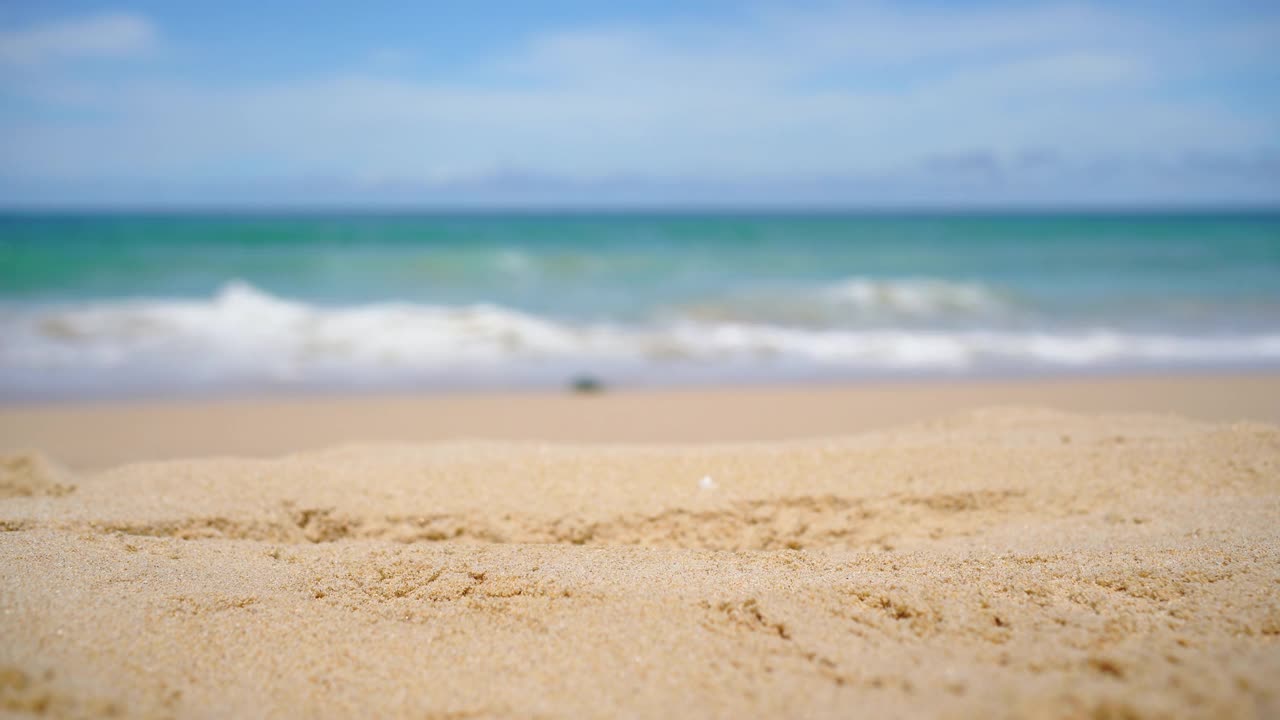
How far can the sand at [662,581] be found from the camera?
6.64 ft

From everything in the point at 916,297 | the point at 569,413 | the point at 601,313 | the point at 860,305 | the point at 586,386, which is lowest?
the point at 569,413

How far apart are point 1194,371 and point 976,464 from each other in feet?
22.0

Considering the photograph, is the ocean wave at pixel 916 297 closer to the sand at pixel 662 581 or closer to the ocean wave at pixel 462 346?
the ocean wave at pixel 462 346

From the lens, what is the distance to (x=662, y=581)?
265 cm

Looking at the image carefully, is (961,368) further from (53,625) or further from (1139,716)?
(53,625)

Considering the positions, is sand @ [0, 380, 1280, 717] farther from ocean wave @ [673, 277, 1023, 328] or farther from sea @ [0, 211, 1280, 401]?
ocean wave @ [673, 277, 1023, 328]

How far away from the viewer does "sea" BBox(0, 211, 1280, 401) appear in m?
9.08

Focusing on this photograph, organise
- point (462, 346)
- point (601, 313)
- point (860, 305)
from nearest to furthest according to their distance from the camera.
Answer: point (462, 346) < point (601, 313) < point (860, 305)

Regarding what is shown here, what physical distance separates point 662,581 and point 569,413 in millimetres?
4326

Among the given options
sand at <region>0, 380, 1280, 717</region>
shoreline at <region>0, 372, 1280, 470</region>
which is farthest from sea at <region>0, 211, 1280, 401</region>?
sand at <region>0, 380, 1280, 717</region>

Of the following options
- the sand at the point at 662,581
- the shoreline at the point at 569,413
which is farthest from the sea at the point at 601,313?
the sand at the point at 662,581

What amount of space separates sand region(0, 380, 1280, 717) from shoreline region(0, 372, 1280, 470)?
180 cm

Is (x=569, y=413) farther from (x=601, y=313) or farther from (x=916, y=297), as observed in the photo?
(x=916, y=297)

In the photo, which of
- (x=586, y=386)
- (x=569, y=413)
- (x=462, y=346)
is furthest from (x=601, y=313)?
(x=569, y=413)
